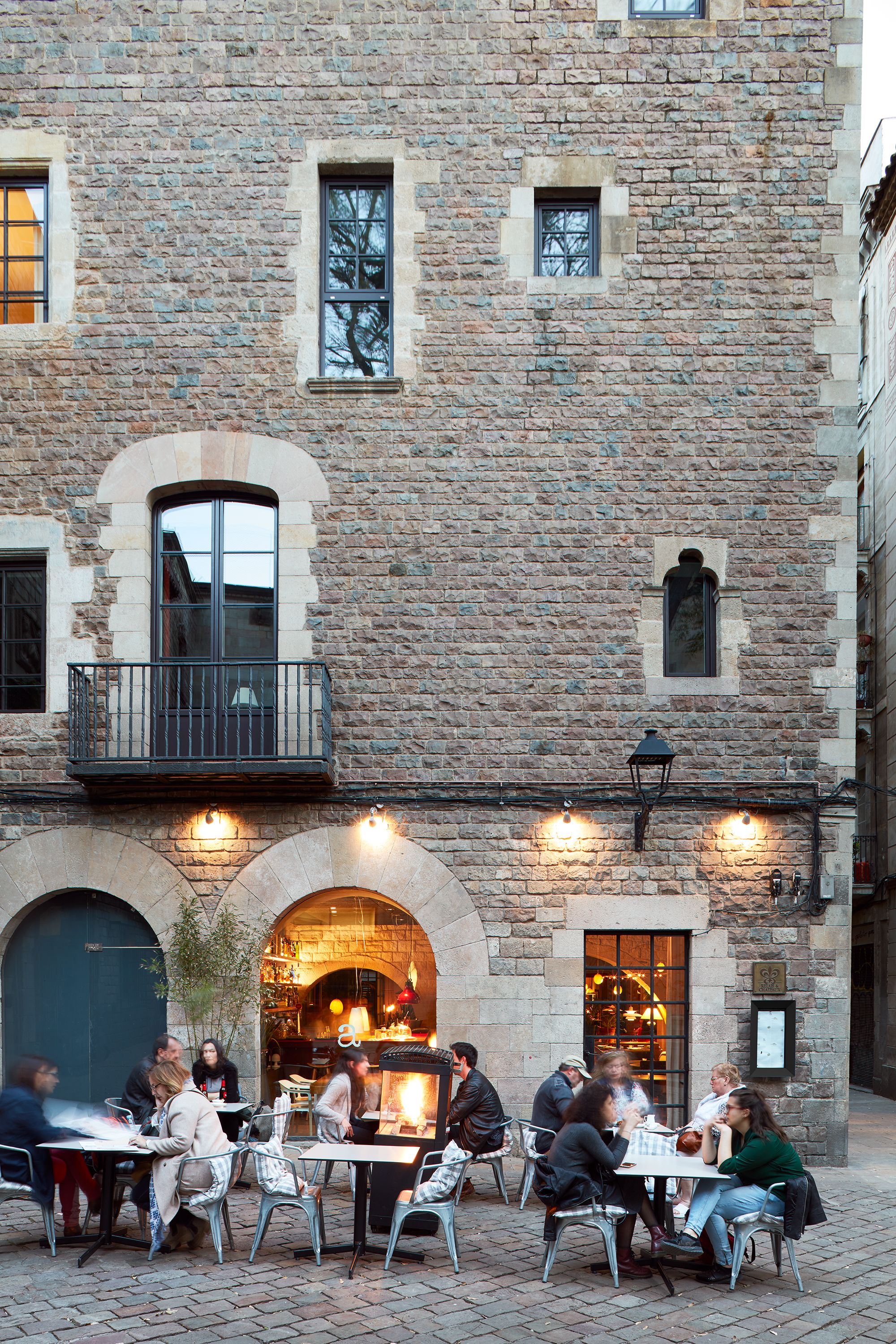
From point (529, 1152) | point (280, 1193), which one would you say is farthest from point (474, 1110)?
point (280, 1193)

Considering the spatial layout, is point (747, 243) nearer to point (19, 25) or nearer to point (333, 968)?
point (19, 25)

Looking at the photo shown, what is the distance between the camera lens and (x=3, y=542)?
10.4 metres

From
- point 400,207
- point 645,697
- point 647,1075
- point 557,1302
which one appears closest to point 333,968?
point 647,1075

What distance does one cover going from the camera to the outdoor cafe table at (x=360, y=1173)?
21.5ft

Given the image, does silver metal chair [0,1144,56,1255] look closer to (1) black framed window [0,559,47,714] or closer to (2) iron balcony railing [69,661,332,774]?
(2) iron balcony railing [69,661,332,774]

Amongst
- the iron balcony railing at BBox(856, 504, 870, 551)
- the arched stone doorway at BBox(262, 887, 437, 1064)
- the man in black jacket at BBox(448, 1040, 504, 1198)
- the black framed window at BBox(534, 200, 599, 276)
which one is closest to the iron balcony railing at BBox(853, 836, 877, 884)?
the iron balcony railing at BBox(856, 504, 870, 551)

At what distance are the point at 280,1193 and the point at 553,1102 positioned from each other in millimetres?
2048

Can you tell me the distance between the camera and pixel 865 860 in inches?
728

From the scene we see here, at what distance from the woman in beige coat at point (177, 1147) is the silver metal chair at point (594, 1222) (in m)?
2.00

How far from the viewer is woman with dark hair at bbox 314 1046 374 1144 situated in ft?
26.1

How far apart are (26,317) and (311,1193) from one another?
8.30m

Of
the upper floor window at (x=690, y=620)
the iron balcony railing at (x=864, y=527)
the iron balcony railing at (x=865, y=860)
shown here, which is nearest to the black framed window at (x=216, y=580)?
the upper floor window at (x=690, y=620)

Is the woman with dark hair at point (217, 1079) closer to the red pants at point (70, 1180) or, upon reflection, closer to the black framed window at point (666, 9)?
the red pants at point (70, 1180)

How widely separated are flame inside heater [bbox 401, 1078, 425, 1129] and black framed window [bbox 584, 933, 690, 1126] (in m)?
2.93
